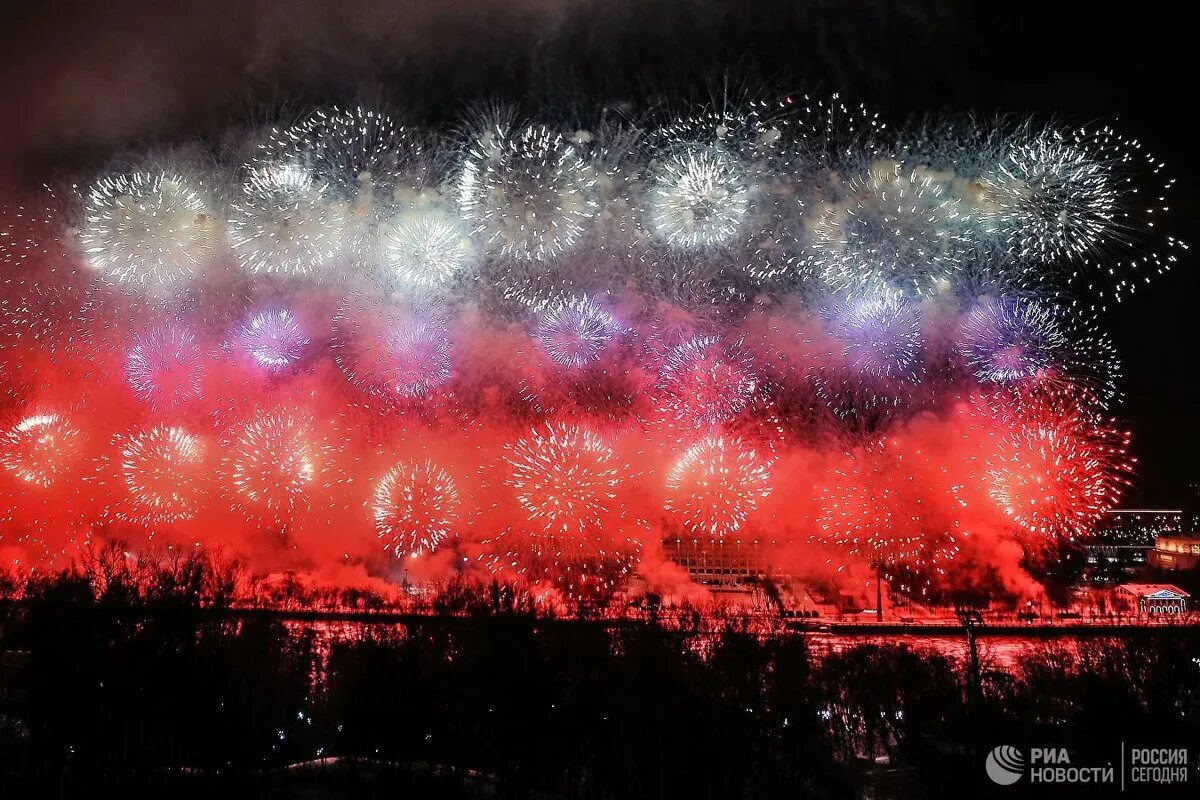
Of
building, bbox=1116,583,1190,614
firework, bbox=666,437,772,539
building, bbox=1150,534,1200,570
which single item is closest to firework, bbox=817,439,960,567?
firework, bbox=666,437,772,539

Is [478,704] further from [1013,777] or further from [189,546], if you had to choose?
[189,546]

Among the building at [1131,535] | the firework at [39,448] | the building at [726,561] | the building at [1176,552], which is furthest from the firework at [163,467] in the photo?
the building at [1176,552]

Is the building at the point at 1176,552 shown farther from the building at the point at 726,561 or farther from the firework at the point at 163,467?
the firework at the point at 163,467

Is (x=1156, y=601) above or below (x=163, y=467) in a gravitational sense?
below

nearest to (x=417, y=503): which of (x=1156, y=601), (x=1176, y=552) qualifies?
(x=1156, y=601)

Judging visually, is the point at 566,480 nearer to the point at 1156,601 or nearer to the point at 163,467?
the point at 163,467
